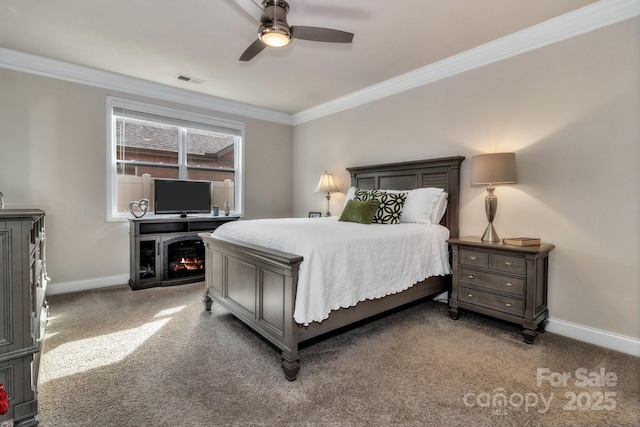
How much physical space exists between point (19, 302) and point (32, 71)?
10.6ft

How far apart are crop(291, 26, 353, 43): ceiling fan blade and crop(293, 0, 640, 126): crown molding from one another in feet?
5.59

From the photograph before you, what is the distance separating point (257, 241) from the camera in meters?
2.38

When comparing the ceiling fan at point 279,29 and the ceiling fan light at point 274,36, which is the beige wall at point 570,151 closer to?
the ceiling fan at point 279,29

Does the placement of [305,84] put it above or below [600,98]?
above

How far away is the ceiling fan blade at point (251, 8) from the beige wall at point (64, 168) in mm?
Answer: 2842

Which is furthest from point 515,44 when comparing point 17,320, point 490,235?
point 17,320

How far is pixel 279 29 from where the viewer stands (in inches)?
78.8

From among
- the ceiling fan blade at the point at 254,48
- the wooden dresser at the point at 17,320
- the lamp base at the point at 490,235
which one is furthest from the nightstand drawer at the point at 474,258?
the wooden dresser at the point at 17,320

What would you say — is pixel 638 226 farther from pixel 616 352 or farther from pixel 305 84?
pixel 305 84

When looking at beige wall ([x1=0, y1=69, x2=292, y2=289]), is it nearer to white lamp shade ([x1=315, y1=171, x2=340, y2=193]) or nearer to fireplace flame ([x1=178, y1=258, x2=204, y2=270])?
fireplace flame ([x1=178, y1=258, x2=204, y2=270])

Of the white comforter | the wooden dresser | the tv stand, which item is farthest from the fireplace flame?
the wooden dresser

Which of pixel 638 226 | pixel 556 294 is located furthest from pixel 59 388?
pixel 638 226

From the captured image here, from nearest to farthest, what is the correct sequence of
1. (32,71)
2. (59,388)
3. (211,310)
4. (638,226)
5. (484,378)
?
1. (59,388)
2. (484,378)
3. (638,226)
4. (211,310)
5. (32,71)

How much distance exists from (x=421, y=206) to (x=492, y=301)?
3.55 ft
